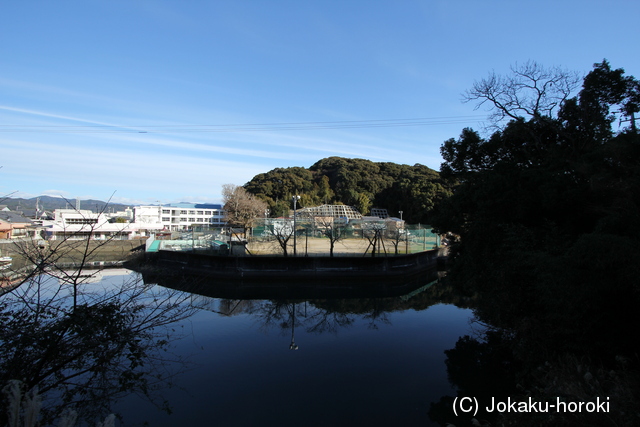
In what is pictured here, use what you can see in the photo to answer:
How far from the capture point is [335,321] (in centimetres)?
1498

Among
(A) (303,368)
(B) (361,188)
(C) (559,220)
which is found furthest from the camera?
(B) (361,188)

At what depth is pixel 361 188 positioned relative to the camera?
73.5 m

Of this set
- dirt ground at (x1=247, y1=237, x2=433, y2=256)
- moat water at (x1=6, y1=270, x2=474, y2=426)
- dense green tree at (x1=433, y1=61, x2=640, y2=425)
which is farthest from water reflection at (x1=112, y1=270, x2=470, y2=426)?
dirt ground at (x1=247, y1=237, x2=433, y2=256)

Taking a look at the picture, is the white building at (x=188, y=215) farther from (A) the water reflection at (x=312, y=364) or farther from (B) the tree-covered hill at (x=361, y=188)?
(A) the water reflection at (x=312, y=364)

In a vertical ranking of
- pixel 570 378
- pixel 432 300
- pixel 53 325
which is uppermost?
pixel 53 325

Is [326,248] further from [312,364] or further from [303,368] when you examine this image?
[303,368]

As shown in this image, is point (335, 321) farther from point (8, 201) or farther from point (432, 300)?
point (8, 201)

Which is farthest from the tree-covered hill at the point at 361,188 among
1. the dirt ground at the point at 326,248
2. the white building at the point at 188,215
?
the dirt ground at the point at 326,248

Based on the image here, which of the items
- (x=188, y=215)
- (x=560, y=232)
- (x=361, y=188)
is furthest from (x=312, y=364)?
(x=188, y=215)

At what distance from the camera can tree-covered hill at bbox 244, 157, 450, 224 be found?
2165 inches

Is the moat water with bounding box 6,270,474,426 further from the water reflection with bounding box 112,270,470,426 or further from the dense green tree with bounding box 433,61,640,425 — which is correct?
the dense green tree with bounding box 433,61,640,425

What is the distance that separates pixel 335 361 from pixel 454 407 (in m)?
3.47

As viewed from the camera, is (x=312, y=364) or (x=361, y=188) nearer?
(x=312, y=364)

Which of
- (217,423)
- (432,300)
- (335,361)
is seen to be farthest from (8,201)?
(432,300)
